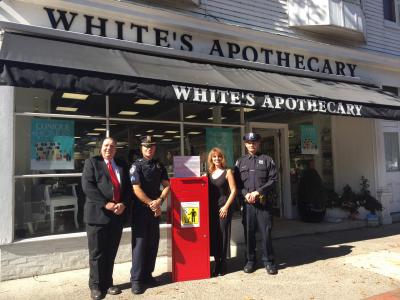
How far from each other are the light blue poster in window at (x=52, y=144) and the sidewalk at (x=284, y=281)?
163 cm

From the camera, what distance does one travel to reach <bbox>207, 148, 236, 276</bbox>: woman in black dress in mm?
5629

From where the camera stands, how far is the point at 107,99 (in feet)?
22.0

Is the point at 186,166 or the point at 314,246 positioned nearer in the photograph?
the point at 186,166

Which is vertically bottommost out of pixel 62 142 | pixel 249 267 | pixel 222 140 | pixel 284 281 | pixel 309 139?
pixel 284 281

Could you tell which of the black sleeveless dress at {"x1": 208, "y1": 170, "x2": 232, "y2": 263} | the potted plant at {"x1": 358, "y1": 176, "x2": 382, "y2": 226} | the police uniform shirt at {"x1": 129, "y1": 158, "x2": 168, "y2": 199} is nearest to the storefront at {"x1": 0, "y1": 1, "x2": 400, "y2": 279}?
the police uniform shirt at {"x1": 129, "y1": 158, "x2": 168, "y2": 199}

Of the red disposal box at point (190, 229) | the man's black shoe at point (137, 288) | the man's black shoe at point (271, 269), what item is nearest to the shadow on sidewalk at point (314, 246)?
the man's black shoe at point (271, 269)

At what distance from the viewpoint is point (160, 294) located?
489 centimetres

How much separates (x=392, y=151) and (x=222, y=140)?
5.39 metres

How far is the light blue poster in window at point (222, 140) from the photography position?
7.88m

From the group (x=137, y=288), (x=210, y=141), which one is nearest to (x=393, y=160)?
(x=210, y=141)

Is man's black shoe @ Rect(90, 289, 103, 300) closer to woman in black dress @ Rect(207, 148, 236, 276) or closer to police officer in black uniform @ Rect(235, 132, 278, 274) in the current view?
woman in black dress @ Rect(207, 148, 236, 276)

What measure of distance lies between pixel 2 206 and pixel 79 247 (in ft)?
4.18

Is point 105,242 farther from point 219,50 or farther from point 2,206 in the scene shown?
point 219,50

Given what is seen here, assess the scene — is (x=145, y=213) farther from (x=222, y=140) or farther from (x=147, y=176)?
(x=222, y=140)
